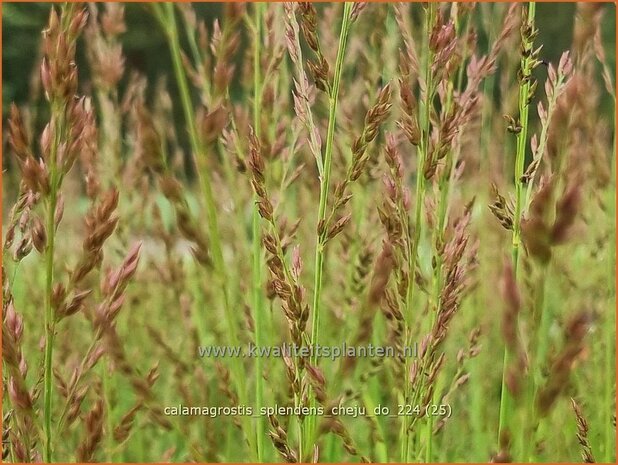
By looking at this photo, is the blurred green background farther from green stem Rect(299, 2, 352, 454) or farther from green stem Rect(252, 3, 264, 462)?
green stem Rect(299, 2, 352, 454)

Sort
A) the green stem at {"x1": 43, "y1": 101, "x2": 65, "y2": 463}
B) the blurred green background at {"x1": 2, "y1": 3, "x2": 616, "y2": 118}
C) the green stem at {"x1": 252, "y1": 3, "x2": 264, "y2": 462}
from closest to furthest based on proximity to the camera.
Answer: the green stem at {"x1": 43, "y1": 101, "x2": 65, "y2": 463} < the green stem at {"x1": 252, "y1": 3, "x2": 264, "y2": 462} < the blurred green background at {"x1": 2, "y1": 3, "x2": 616, "y2": 118}

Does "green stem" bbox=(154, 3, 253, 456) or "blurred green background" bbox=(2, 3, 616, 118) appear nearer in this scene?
"green stem" bbox=(154, 3, 253, 456)

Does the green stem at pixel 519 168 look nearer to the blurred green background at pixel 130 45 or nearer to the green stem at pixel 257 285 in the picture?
the green stem at pixel 257 285

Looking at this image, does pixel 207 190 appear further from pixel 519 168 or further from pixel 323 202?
pixel 519 168

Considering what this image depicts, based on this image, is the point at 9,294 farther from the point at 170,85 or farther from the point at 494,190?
the point at 170,85

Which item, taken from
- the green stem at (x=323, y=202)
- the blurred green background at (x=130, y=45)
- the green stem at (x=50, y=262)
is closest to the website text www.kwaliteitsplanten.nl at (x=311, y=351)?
the green stem at (x=323, y=202)

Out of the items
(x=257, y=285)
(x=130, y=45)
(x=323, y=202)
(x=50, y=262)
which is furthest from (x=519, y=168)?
(x=130, y=45)

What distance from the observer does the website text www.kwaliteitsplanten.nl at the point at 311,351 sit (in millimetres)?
580

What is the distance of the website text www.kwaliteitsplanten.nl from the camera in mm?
580

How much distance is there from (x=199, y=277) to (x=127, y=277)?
2.37ft

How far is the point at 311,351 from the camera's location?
59cm

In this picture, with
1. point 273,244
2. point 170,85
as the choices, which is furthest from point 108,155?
point 170,85

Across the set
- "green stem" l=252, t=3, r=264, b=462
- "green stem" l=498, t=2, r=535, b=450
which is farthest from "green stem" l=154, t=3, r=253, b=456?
"green stem" l=498, t=2, r=535, b=450

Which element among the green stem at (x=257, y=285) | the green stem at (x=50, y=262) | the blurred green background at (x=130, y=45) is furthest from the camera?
the blurred green background at (x=130, y=45)
